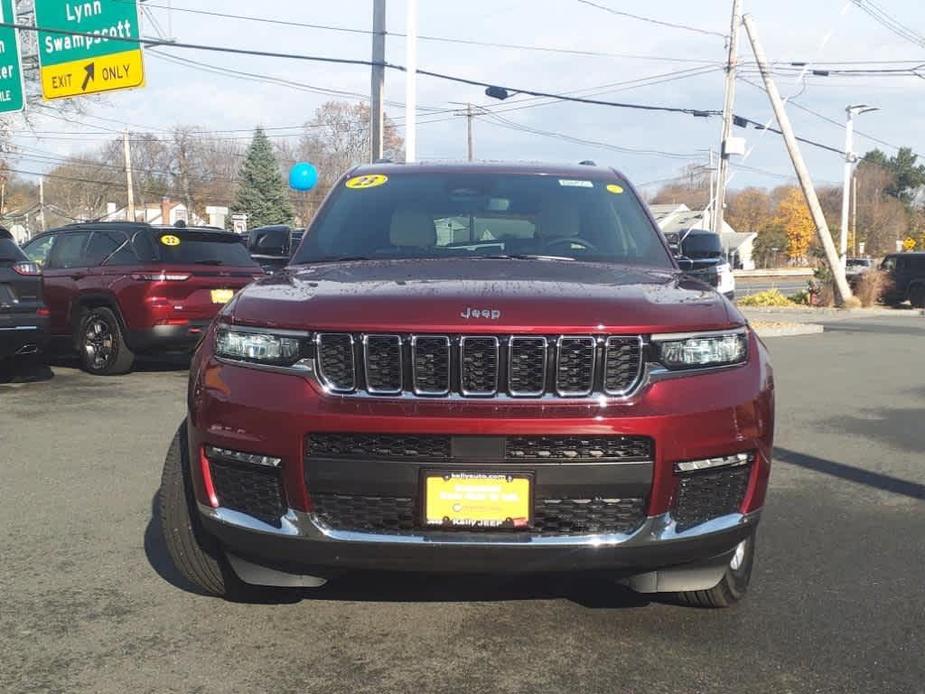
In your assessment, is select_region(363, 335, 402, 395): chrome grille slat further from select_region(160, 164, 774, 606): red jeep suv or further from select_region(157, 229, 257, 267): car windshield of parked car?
select_region(157, 229, 257, 267): car windshield of parked car

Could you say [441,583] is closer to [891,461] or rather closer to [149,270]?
[891,461]

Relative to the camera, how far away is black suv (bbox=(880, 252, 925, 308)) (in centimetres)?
2917

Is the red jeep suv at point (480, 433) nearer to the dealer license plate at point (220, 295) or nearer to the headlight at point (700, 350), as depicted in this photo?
the headlight at point (700, 350)

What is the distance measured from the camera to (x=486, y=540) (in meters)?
Result: 2.87

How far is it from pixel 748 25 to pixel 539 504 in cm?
2286

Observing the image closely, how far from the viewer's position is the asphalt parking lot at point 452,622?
298 centimetres

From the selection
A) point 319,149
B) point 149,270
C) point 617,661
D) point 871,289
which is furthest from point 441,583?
point 319,149

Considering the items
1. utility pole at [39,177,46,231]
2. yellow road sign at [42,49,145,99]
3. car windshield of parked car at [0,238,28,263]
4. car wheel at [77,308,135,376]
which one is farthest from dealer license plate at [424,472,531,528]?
utility pole at [39,177,46,231]

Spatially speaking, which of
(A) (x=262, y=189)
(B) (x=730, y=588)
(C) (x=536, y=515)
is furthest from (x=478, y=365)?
(A) (x=262, y=189)

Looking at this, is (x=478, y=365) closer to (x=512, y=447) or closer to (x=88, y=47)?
(x=512, y=447)

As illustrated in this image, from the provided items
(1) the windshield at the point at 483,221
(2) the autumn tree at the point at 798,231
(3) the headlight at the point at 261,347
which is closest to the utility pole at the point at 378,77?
(1) the windshield at the point at 483,221

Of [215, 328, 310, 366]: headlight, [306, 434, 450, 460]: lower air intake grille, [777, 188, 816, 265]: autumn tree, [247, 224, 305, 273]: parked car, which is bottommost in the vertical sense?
[777, 188, 816, 265]: autumn tree

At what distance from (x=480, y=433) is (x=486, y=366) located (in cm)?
22

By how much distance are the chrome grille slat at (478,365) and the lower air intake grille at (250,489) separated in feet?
2.16
